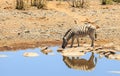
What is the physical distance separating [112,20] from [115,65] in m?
7.55

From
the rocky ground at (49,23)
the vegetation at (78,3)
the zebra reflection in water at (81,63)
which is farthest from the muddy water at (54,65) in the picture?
the vegetation at (78,3)

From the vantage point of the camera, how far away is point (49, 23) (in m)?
21.1

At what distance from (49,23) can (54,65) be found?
6.41m

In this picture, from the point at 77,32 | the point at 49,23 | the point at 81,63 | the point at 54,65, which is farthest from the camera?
the point at 49,23

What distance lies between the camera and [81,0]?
1027 inches

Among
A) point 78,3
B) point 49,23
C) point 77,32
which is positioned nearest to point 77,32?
point 77,32

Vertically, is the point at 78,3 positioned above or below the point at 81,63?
above

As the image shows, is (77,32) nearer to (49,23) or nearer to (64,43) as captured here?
(64,43)

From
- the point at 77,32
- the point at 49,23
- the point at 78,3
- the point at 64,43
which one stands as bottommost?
the point at 64,43

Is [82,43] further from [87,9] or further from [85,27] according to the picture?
[87,9]

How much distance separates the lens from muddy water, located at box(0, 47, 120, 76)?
13828 mm

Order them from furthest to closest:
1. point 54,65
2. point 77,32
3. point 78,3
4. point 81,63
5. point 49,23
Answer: point 78,3 → point 49,23 → point 77,32 → point 81,63 → point 54,65

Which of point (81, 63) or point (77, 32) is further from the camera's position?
point (77, 32)

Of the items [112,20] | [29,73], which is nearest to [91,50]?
[29,73]
